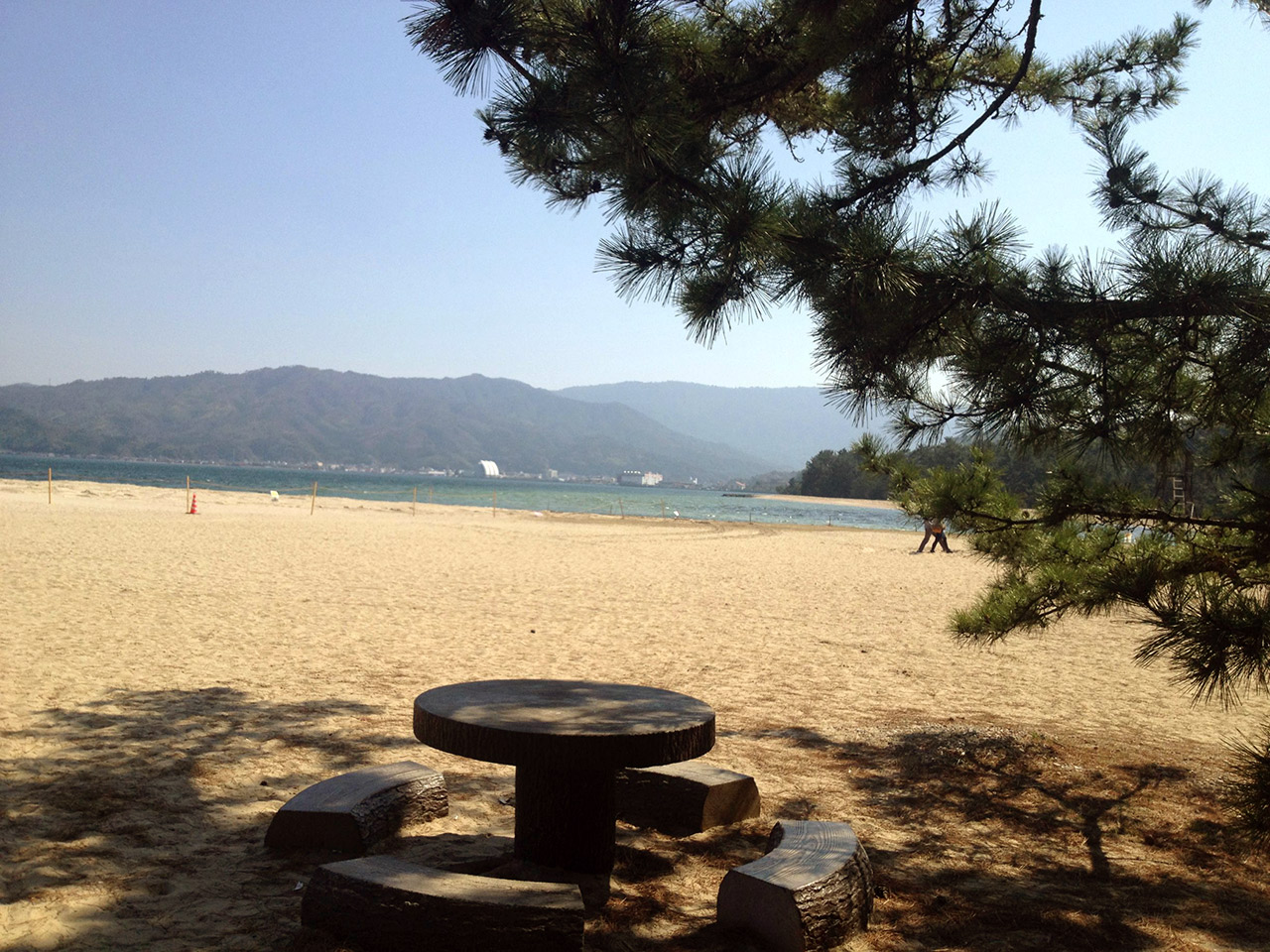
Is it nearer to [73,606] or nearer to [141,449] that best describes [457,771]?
[73,606]

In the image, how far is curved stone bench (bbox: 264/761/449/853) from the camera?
3.26 metres

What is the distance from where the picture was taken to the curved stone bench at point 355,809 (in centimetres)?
326

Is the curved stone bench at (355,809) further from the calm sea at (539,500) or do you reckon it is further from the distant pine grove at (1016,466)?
the calm sea at (539,500)

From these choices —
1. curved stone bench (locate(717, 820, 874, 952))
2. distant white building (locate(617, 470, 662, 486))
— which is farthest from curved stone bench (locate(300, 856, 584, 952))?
distant white building (locate(617, 470, 662, 486))

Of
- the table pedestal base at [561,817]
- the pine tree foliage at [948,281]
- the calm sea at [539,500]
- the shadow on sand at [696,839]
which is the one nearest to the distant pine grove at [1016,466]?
the pine tree foliage at [948,281]

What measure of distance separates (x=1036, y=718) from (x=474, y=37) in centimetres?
545

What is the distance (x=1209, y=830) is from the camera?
4.04 meters

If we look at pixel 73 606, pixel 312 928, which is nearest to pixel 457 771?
pixel 312 928

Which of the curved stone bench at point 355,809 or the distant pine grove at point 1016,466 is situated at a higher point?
the distant pine grove at point 1016,466

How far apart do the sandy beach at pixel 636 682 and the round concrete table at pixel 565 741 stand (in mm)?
306

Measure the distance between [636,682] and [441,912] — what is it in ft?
13.8

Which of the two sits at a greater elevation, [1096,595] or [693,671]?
[1096,595]

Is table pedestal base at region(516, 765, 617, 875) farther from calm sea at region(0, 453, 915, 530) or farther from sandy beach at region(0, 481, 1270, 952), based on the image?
calm sea at region(0, 453, 915, 530)

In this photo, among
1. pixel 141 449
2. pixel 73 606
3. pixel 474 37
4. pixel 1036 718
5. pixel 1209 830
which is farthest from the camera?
pixel 141 449
